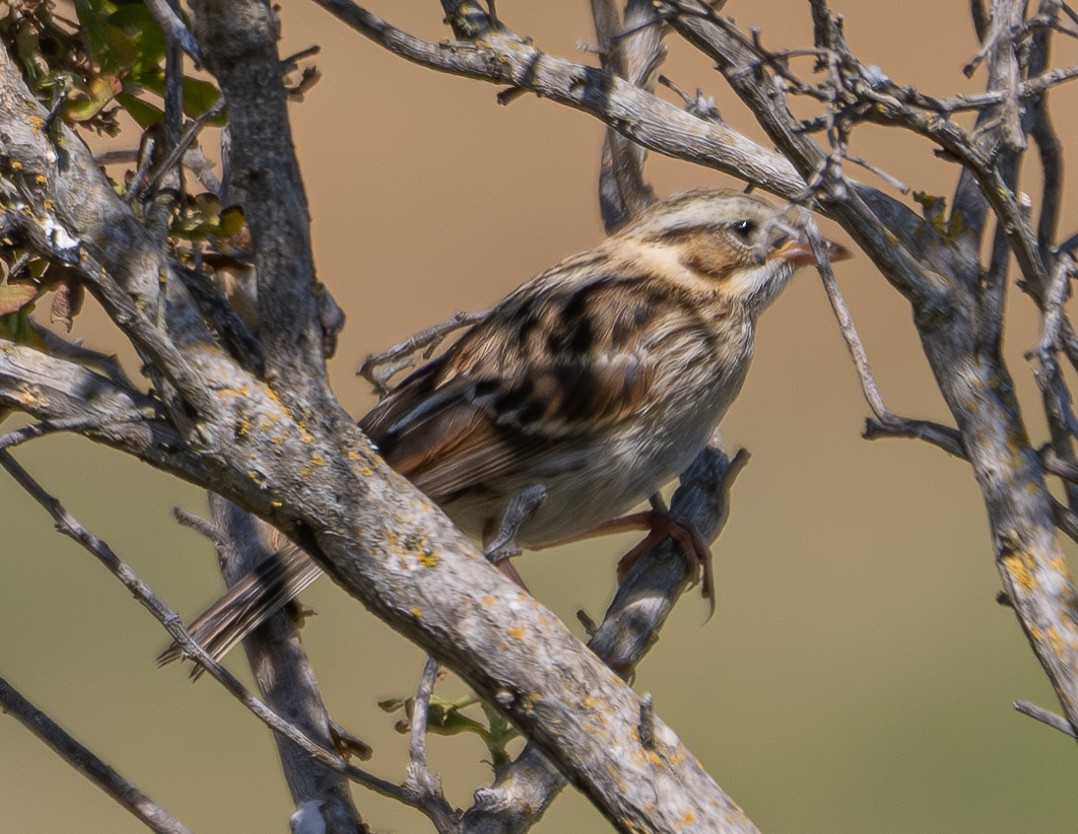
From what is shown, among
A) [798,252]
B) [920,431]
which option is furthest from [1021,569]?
[798,252]

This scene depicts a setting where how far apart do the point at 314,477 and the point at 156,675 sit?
30.3 feet

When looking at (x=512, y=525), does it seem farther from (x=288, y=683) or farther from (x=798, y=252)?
(x=798, y=252)

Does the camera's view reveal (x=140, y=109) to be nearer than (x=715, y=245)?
Yes

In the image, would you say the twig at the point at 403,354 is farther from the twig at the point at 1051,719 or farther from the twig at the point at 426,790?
the twig at the point at 1051,719

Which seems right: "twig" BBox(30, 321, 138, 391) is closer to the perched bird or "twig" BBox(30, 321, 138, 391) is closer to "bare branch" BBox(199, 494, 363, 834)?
"bare branch" BBox(199, 494, 363, 834)

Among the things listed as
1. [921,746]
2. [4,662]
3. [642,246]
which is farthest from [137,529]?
[642,246]

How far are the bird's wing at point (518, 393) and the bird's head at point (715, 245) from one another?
0.27 m

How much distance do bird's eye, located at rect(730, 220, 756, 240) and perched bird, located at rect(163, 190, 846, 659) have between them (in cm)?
5

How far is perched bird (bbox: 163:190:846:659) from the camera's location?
400 centimetres

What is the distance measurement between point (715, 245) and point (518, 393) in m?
0.83

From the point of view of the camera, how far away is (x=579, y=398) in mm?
4020

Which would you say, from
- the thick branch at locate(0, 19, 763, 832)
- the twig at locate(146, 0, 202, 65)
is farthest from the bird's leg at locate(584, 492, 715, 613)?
the twig at locate(146, 0, 202, 65)

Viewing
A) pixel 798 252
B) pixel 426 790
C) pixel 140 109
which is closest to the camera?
pixel 426 790

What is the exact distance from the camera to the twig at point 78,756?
229 cm
